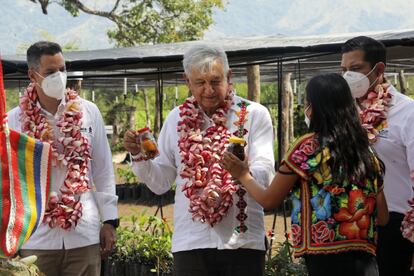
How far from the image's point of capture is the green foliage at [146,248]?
7.47 metres

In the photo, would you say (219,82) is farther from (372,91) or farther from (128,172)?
(128,172)

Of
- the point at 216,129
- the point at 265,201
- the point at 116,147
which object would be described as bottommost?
the point at 116,147

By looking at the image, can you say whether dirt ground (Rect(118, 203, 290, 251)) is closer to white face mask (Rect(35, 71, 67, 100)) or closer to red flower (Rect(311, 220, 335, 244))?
white face mask (Rect(35, 71, 67, 100))

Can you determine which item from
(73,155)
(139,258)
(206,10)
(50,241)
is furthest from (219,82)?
(206,10)

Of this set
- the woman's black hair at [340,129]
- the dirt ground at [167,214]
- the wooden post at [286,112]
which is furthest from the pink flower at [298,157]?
the wooden post at [286,112]

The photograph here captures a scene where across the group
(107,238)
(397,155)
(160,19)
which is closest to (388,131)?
(397,155)

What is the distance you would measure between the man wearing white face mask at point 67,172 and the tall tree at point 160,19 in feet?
62.5

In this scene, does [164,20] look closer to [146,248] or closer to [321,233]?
[146,248]

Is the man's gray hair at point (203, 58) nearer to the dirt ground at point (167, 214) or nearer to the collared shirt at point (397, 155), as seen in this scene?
the collared shirt at point (397, 155)

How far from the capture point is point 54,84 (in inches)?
169

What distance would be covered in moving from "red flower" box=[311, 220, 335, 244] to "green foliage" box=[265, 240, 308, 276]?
9.72 ft

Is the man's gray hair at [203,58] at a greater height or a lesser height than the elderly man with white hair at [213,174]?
greater

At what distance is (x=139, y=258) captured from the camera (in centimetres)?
773

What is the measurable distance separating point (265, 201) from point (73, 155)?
1.21 meters
